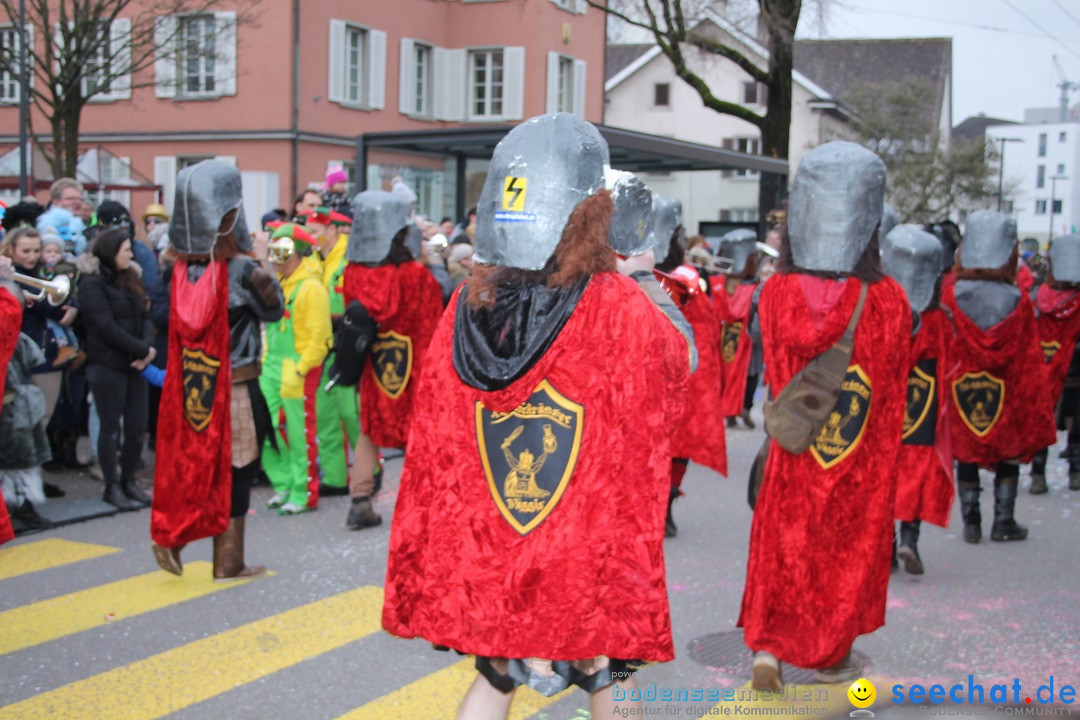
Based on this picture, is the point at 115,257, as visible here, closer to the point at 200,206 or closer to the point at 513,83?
the point at 200,206

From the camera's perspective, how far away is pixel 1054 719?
1.26 meters

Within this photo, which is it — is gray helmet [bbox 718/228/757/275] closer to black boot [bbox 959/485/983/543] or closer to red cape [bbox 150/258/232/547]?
black boot [bbox 959/485/983/543]

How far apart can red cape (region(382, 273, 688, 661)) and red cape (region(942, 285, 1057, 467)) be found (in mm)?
4686

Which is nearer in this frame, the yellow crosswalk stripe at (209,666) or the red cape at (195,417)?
the yellow crosswalk stripe at (209,666)

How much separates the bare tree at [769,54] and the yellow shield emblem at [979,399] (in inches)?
489

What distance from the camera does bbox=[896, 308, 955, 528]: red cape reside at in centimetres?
620

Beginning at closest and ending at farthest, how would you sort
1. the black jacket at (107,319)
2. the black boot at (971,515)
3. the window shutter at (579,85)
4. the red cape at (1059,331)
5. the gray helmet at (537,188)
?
the gray helmet at (537,188)
the black boot at (971,515)
the black jacket at (107,319)
the red cape at (1059,331)
the window shutter at (579,85)

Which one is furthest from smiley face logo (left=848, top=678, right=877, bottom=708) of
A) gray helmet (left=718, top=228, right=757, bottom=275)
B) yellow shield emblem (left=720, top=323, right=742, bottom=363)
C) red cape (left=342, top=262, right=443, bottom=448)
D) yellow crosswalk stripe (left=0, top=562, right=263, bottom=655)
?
gray helmet (left=718, top=228, right=757, bottom=275)

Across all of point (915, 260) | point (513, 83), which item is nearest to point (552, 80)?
point (513, 83)

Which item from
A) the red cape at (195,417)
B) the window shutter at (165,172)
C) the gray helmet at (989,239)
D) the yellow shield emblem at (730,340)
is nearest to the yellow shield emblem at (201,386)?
the red cape at (195,417)

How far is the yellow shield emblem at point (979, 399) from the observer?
23.9 ft

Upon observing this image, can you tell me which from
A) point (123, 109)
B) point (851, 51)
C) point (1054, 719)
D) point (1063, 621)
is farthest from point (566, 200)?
point (851, 51)

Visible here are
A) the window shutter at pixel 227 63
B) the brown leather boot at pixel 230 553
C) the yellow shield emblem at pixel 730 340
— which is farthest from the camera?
the window shutter at pixel 227 63

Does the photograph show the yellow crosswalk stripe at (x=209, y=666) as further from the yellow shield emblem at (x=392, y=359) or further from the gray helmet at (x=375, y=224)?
the gray helmet at (x=375, y=224)
